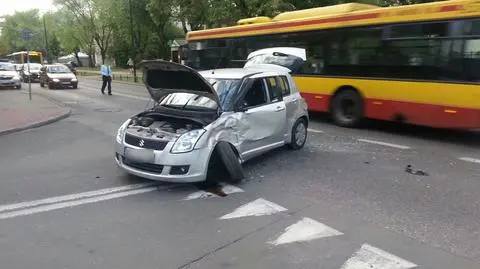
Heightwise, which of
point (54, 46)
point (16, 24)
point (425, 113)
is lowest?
point (425, 113)

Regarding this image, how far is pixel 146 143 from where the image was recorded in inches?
253

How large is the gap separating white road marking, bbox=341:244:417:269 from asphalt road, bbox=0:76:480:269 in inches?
0.7

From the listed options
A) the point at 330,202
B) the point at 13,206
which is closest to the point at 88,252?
the point at 13,206

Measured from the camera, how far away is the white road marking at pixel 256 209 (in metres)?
5.58

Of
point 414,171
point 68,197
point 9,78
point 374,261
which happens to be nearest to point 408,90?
point 414,171

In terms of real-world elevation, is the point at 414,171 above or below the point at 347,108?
below

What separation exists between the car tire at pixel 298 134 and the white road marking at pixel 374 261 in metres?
4.66

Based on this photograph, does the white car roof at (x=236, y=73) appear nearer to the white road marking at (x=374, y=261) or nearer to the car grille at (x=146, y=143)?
the car grille at (x=146, y=143)

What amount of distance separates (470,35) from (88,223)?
8017mm

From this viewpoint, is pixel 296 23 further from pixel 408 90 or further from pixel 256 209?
pixel 256 209

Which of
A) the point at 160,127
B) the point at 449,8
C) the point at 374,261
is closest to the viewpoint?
the point at 374,261

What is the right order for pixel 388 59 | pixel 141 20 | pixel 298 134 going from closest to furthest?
pixel 298 134 < pixel 388 59 < pixel 141 20

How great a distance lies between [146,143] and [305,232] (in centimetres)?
261

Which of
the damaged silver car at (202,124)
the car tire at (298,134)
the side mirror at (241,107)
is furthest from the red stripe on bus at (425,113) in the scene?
the side mirror at (241,107)
